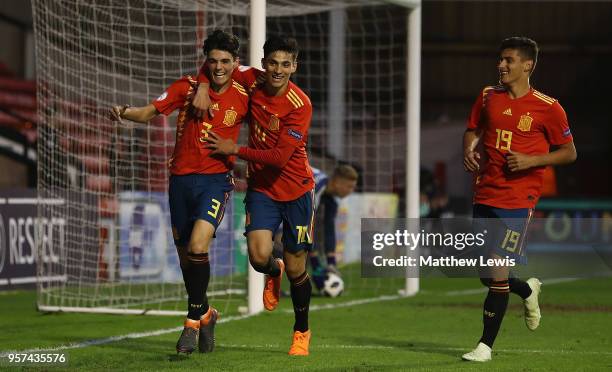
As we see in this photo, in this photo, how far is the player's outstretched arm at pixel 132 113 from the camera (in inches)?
302

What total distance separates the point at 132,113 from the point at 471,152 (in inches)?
84.0

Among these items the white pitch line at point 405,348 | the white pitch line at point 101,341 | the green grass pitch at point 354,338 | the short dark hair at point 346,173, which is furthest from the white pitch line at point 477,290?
the white pitch line at point 405,348

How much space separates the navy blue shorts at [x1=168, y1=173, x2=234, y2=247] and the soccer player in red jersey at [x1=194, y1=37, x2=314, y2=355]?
0.18 meters

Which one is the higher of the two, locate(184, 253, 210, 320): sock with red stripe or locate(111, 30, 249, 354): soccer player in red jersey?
locate(111, 30, 249, 354): soccer player in red jersey

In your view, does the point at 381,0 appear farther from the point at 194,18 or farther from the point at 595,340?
the point at 595,340

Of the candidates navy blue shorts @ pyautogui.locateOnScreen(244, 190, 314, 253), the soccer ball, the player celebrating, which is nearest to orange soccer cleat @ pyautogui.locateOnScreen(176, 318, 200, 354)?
navy blue shorts @ pyautogui.locateOnScreen(244, 190, 314, 253)

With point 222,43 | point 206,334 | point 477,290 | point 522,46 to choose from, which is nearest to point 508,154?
point 522,46

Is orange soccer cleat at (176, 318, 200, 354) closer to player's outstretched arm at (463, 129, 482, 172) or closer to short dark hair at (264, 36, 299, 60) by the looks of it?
short dark hair at (264, 36, 299, 60)

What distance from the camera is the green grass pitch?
24.7 feet

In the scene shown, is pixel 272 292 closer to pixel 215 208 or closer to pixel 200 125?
pixel 215 208

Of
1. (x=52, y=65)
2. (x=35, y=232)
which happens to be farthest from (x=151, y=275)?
(x=52, y=65)

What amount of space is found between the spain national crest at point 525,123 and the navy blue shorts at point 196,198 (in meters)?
1.87

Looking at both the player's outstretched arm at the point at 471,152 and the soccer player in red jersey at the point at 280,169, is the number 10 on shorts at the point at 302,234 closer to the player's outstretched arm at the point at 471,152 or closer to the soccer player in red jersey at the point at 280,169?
the soccer player in red jersey at the point at 280,169
